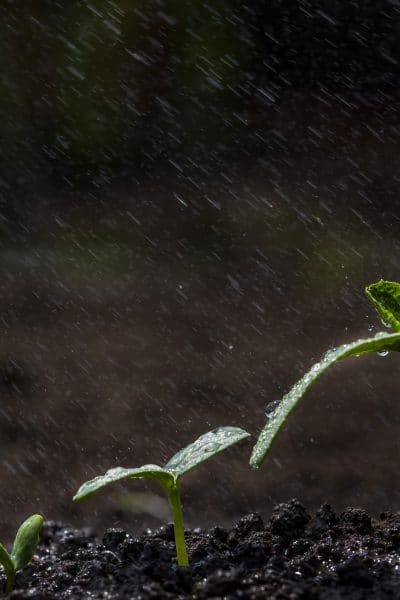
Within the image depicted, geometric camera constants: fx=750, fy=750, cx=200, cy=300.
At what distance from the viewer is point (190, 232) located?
5.40 feet

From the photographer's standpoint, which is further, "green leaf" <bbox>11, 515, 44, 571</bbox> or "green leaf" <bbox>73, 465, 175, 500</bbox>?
"green leaf" <bbox>11, 515, 44, 571</bbox>

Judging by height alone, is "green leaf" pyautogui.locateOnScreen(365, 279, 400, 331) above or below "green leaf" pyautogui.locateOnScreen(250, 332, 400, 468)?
above

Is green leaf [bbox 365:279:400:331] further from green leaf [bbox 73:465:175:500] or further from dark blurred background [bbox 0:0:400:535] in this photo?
dark blurred background [bbox 0:0:400:535]

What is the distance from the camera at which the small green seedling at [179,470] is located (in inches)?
22.2

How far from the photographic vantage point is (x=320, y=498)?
105 centimetres

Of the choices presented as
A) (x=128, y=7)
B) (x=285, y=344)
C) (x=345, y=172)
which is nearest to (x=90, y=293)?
(x=285, y=344)

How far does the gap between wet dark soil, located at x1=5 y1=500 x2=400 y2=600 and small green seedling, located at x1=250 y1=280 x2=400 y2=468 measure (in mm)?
98

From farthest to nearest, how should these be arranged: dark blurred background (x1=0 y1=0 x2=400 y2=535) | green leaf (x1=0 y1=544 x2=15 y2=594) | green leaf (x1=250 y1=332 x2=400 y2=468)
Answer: dark blurred background (x1=0 y1=0 x2=400 y2=535) < green leaf (x1=0 y1=544 x2=15 y2=594) < green leaf (x1=250 y1=332 x2=400 y2=468)

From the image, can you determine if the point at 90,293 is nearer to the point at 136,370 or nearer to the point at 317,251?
the point at 136,370

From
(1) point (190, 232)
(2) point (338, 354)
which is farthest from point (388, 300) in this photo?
(1) point (190, 232)

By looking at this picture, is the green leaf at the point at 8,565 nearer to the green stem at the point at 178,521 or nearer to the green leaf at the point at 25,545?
the green leaf at the point at 25,545

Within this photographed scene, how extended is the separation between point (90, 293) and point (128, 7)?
2.36ft

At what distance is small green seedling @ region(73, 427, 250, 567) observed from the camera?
0.56m

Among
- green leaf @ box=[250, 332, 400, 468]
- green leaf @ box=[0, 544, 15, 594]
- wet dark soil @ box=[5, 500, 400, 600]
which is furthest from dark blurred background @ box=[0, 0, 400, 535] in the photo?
green leaf @ box=[250, 332, 400, 468]
